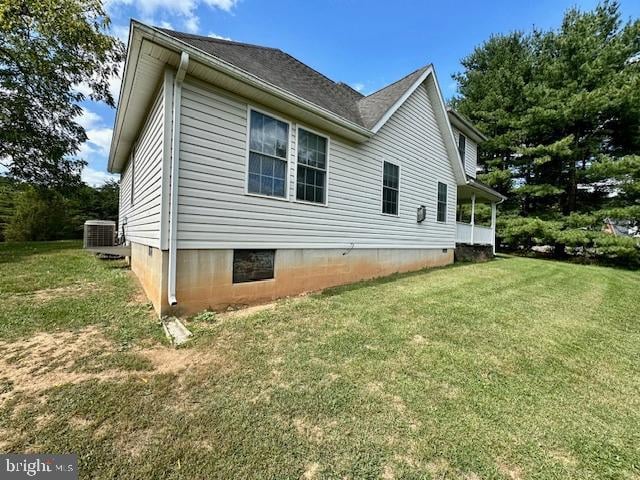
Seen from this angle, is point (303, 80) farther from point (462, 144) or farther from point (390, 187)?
point (462, 144)

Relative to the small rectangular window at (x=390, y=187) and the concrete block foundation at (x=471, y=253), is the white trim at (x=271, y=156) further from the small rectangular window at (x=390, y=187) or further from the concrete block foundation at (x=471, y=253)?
the concrete block foundation at (x=471, y=253)

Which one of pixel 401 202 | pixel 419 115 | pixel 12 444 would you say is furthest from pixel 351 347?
pixel 419 115

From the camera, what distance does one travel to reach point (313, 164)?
6219 mm

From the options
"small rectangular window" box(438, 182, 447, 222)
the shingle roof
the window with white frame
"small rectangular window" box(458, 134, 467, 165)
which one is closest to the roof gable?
the shingle roof

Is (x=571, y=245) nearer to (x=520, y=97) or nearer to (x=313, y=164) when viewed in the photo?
(x=520, y=97)

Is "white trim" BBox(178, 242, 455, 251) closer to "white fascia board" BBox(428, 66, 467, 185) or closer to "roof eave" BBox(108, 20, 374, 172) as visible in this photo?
"roof eave" BBox(108, 20, 374, 172)

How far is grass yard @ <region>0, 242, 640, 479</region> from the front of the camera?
6.23 feet

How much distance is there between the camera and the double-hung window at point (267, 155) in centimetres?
519

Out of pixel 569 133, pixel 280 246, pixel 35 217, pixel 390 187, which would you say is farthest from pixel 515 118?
pixel 35 217

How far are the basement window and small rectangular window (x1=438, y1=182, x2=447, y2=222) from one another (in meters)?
7.32

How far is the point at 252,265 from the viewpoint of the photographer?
17.2 feet

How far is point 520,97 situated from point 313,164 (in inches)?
772

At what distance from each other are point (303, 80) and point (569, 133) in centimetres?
1800

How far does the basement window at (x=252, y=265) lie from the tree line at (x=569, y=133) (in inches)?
629
